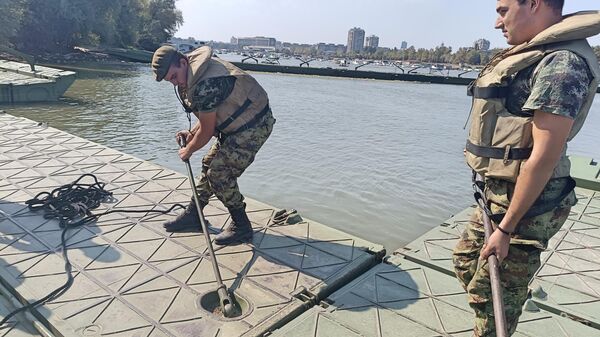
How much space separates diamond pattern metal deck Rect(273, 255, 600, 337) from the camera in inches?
122

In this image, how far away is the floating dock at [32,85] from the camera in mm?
13344

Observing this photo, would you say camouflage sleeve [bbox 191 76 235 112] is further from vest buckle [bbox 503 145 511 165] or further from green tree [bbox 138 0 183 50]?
green tree [bbox 138 0 183 50]

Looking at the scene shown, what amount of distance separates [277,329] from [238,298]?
0.44 meters

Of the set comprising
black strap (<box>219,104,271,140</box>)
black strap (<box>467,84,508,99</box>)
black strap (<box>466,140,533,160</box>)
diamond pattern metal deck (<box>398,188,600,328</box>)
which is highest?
black strap (<box>467,84,508,99</box>)

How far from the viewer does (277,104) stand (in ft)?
61.4

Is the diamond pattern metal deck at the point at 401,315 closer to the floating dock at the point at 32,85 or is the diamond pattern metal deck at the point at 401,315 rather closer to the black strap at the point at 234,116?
the black strap at the point at 234,116

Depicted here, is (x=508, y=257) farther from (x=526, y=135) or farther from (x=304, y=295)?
(x=304, y=295)

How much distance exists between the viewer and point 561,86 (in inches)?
72.5

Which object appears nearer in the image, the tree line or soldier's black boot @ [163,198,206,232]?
soldier's black boot @ [163,198,206,232]

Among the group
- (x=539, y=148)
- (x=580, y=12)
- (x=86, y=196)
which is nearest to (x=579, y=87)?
(x=539, y=148)

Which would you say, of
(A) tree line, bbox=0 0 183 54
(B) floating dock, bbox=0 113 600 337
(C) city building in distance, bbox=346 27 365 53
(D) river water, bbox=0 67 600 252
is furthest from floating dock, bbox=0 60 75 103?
(C) city building in distance, bbox=346 27 365 53

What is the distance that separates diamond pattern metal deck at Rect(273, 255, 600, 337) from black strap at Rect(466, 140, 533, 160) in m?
1.47

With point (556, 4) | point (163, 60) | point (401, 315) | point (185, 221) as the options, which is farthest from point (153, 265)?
point (556, 4)

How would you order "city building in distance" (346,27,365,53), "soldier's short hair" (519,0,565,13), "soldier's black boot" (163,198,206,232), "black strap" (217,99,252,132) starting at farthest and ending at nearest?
"city building in distance" (346,27,365,53)
"soldier's black boot" (163,198,206,232)
"black strap" (217,99,252,132)
"soldier's short hair" (519,0,565,13)
